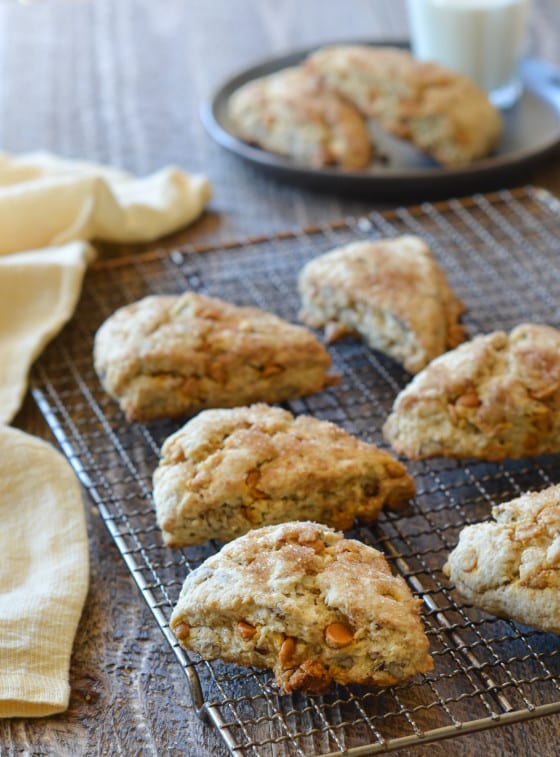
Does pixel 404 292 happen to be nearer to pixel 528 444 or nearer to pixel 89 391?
pixel 528 444

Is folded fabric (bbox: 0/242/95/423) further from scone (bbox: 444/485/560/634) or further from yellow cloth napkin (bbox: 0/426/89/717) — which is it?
scone (bbox: 444/485/560/634)

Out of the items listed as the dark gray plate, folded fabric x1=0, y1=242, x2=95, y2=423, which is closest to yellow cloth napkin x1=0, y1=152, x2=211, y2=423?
folded fabric x1=0, y1=242, x2=95, y2=423

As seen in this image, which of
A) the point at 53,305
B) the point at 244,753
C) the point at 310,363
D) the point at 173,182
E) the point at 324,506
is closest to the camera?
the point at 244,753

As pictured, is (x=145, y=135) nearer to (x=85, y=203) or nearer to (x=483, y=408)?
(x=85, y=203)

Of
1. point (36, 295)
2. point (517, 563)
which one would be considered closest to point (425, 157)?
point (36, 295)

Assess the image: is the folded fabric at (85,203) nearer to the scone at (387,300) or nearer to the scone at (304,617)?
the scone at (387,300)

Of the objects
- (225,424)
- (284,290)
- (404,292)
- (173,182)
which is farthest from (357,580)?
(173,182)
